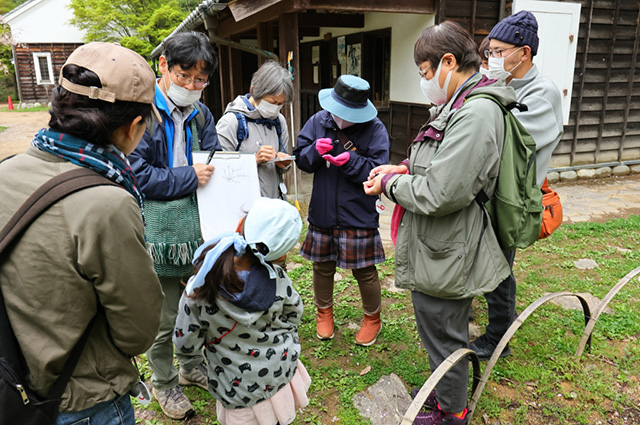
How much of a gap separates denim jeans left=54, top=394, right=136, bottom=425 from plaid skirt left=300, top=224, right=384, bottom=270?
1.66 meters

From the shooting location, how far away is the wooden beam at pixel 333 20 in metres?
7.77

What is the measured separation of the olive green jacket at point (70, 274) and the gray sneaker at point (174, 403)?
1322mm

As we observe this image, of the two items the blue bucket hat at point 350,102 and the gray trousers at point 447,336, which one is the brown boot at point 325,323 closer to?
the gray trousers at point 447,336

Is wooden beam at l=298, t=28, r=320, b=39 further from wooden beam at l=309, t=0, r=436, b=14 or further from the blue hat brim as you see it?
the blue hat brim

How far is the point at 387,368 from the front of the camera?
9.45 feet

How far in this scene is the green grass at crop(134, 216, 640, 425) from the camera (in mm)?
2518

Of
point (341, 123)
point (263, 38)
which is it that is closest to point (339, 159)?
point (341, 123)

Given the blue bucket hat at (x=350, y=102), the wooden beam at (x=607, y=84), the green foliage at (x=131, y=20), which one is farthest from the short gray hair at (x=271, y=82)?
the green foliage at (x=131, y=20)

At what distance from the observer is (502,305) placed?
2.88 meters

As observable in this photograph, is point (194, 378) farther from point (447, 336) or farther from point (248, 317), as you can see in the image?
point (447, 336)

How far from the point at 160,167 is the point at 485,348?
2.32 m

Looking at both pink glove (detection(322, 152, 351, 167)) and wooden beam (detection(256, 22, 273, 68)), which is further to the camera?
wooden beam (detection(256, 22, 273, 68))

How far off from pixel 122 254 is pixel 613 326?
3472 mm

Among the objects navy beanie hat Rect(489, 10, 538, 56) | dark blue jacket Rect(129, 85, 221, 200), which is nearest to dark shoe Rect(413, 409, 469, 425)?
dark blue jacket Rect(129, 85, 221, 200)
